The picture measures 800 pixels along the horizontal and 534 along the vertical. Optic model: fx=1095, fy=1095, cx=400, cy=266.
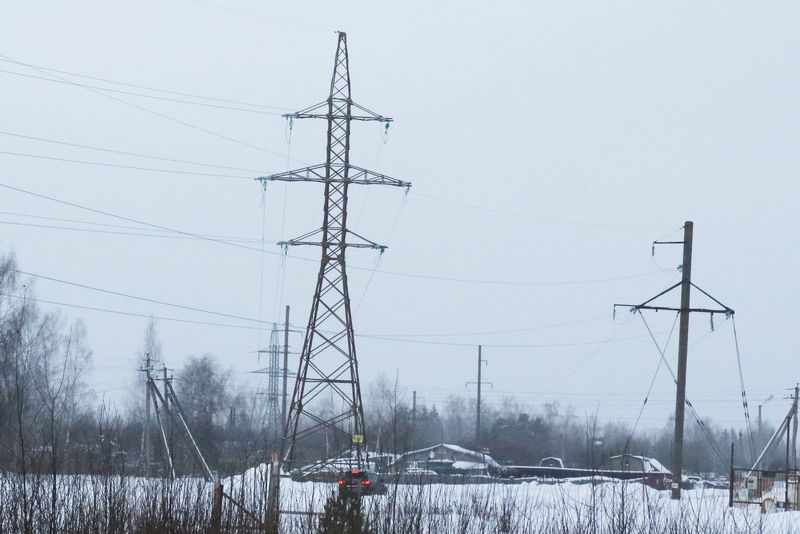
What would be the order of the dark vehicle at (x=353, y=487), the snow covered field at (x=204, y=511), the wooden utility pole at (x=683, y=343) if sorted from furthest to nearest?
1. the wooden utility pole at (x=683, y=343)
2. the dark vehicle at (x=353, y=487)
3. the snow covered field at (x=204, y=511)

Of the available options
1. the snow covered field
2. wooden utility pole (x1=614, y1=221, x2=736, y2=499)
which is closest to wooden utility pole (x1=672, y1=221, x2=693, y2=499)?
wooden utility pole (x1=614, y1=221, x2=736, y2=499)

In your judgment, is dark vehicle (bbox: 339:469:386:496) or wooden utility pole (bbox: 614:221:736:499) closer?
dark vehicle (bbox: 339:469:386:496)

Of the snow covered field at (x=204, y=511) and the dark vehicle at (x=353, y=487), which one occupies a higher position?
the dark vehicle at (x=353, y=487)

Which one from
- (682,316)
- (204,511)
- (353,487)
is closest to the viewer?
(353,487)

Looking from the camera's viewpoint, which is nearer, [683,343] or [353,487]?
[353,487]

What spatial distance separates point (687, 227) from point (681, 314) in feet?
8.45

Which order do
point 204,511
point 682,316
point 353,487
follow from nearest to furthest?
point 353,487 → point 204,511 → point 682,316

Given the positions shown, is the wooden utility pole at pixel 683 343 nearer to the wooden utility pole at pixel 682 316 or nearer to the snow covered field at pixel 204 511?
the wooden utility pole at pixel 682 316

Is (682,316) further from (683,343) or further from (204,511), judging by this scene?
(204,511)

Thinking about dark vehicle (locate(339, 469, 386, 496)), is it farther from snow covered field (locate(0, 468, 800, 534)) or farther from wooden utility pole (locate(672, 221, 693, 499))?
wooden utility pole (locate(672, 221, 693, 499))

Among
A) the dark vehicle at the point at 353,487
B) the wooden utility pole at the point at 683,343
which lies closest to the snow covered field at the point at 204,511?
the dark vehicle at the point at 353,487

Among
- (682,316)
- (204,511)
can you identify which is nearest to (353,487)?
(204,511)

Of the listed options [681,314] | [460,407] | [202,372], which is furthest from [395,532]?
[460,407]

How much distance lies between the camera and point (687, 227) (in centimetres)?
3048
